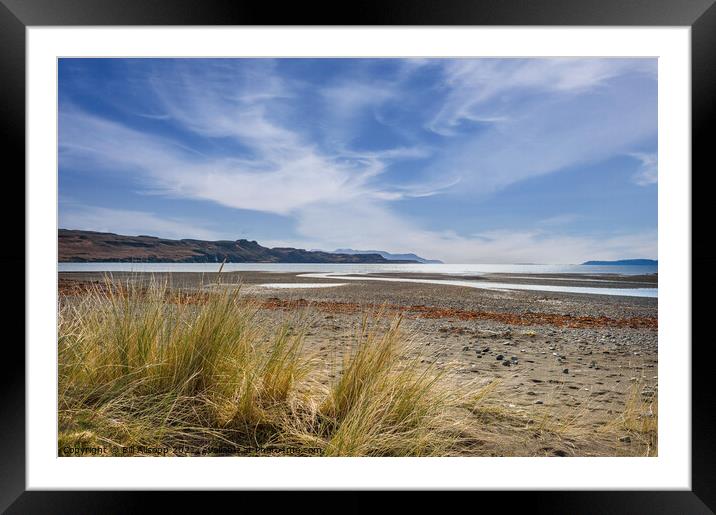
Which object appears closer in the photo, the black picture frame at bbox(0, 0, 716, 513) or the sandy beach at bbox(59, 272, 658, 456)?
the black picture frame at bbox(0, 0, 716, 513)

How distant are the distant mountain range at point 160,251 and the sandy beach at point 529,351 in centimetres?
19

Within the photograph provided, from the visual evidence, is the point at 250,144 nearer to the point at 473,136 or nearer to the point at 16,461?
the point at 473,136

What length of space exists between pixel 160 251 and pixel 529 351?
21.8 feet

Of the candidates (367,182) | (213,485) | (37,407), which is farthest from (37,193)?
(367,182)

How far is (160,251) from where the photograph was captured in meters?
6.48

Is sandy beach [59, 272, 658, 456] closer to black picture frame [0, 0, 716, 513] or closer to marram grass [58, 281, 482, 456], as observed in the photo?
marram grass [58, 281, 482, 456]

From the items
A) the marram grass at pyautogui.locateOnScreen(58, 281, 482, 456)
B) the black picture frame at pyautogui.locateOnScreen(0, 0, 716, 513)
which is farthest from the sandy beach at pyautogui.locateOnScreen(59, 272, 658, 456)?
the black picture frame at pyautogui.locateOnScreen(0, 0, 716, 513)

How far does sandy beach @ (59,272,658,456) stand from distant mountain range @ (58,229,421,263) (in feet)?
0.62

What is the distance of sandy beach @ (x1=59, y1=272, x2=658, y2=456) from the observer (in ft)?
5.28
